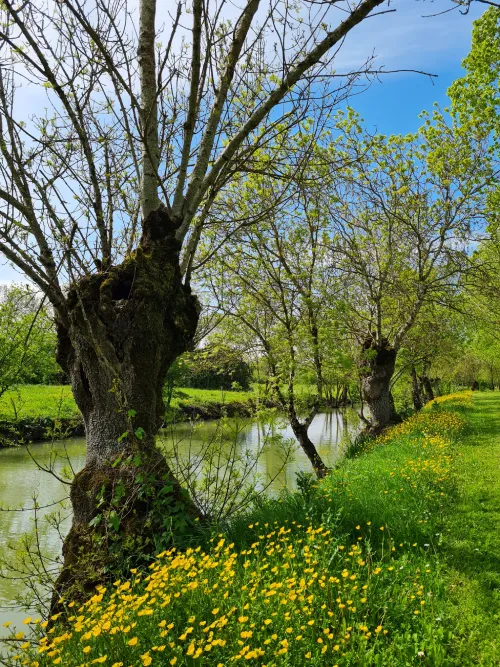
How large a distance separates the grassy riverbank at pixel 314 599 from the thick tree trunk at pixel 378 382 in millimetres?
8832

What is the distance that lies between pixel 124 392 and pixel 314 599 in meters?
2.17

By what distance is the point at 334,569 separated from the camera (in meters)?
3.27

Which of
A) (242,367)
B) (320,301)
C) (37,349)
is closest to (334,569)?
(320,301)

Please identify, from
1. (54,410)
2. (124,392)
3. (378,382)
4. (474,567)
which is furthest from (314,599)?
(378,382)

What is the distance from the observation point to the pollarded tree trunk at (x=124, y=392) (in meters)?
3.65

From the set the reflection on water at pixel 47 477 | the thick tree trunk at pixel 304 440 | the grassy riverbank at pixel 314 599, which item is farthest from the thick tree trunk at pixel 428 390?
the grassy riverbank at pixel 314 599

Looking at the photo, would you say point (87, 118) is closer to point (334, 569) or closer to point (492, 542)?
point (334, 569)

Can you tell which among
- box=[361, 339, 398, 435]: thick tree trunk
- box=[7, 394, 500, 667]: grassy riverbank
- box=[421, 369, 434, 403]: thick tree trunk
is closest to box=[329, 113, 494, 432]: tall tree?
box=[361, 339, 398, 435]: thick tree trunk

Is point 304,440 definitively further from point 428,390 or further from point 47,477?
point 428,390

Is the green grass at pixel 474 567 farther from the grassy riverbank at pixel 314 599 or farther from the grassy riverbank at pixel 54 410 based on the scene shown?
the grassy riverbank at pixel 54 410

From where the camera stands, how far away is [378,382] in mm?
13859

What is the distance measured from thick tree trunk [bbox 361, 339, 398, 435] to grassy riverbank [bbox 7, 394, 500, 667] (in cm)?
883

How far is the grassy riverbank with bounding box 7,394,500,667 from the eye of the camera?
2.44 meters

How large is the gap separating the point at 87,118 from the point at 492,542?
6.21 meters
